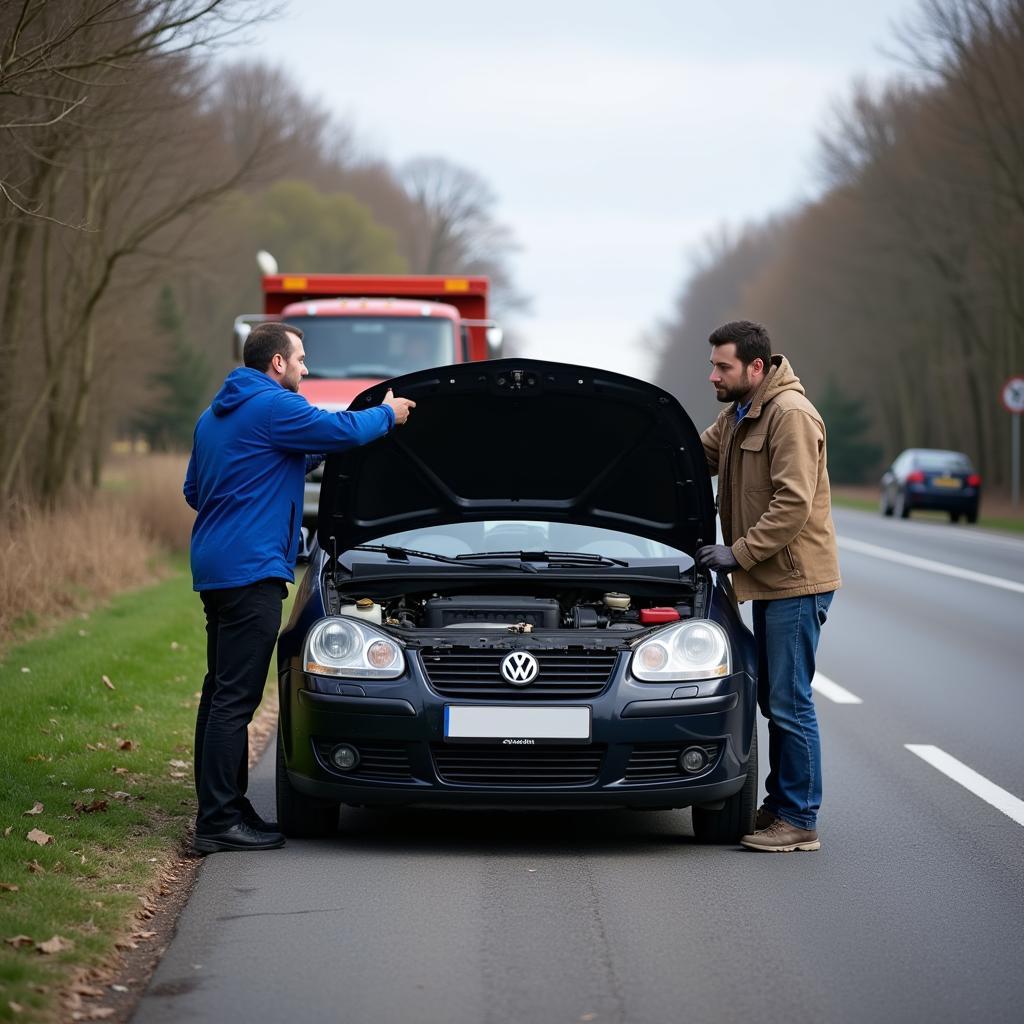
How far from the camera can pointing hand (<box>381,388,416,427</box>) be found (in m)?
6.76

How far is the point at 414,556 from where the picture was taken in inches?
275

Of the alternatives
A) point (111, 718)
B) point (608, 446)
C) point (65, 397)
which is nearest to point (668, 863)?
point (608, 446)

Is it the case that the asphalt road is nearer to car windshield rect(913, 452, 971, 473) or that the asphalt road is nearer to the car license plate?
the car license plate

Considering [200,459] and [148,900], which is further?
[200,459]

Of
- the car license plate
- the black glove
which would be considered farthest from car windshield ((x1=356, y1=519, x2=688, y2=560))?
the car license plate

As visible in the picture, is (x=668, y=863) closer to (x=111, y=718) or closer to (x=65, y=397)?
(x=111, y=718)

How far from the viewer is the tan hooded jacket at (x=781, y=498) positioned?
6.72 metres

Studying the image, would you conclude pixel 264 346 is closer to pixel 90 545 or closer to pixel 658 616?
pixel 658 616

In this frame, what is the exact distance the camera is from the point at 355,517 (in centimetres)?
720

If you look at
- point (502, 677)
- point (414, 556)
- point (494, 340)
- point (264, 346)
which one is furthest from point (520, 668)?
point (494, 340)

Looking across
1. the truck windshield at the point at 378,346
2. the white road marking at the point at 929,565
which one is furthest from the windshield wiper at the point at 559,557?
the white road marking at the point at 929,565

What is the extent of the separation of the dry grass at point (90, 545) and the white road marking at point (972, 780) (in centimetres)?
648

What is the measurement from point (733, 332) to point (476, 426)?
1079mm

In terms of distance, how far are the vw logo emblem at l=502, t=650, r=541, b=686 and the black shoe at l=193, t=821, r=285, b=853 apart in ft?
3.63
